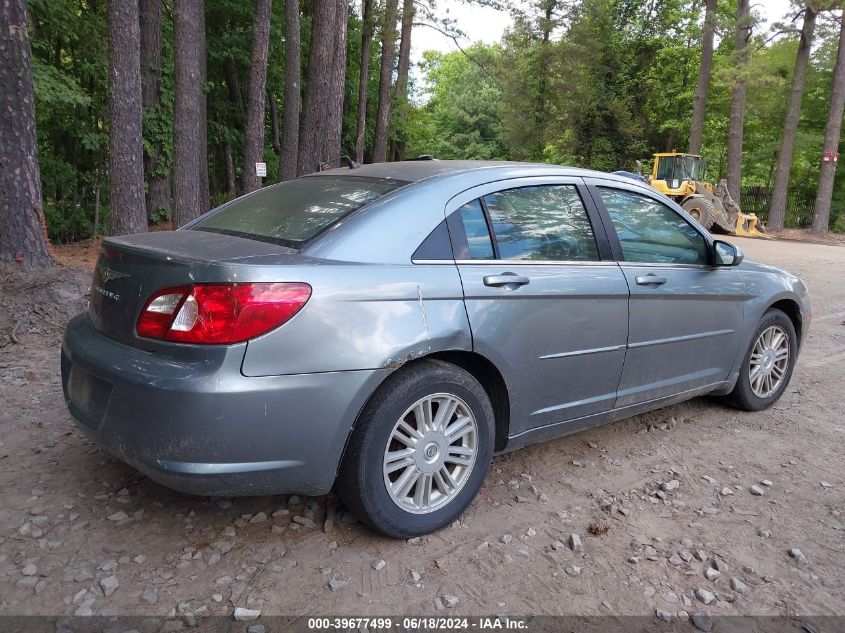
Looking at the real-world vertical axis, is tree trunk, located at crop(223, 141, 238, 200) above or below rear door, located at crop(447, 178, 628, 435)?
above

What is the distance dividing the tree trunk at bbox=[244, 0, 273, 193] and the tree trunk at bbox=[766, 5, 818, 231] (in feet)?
64.1

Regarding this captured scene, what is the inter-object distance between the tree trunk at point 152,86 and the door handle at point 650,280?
14151 millimetres

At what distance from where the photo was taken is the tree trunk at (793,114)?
75.8 ft

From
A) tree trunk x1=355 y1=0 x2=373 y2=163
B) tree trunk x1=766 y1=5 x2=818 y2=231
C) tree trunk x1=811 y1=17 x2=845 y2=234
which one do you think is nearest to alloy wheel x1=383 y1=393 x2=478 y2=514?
tree trunk x1=355 y1=0 x2=373 y2=163

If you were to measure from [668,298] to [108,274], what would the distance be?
2.96 metres

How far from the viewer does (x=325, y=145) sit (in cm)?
1329

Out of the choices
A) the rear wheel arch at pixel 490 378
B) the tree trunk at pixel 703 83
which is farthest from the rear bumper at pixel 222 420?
the tree trunk at pixel 703 83

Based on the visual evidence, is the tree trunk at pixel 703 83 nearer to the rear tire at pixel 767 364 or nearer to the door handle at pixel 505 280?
the rear tire at pixel 767 364

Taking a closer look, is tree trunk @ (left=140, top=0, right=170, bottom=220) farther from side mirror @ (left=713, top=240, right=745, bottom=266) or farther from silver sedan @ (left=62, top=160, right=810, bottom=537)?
side mirror @ (left=713, top=240, right=745, bottom=266)

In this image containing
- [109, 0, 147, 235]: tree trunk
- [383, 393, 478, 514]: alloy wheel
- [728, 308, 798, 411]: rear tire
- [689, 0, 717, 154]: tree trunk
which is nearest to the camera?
[383, 393, 478, 514]: alloy wheel

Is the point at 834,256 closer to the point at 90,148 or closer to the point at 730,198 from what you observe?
the point at 730,198

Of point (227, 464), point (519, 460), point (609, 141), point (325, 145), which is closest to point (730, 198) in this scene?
point (609, 141)

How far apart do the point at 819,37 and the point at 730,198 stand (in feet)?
26.2

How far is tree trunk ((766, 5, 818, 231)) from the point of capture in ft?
75.8
